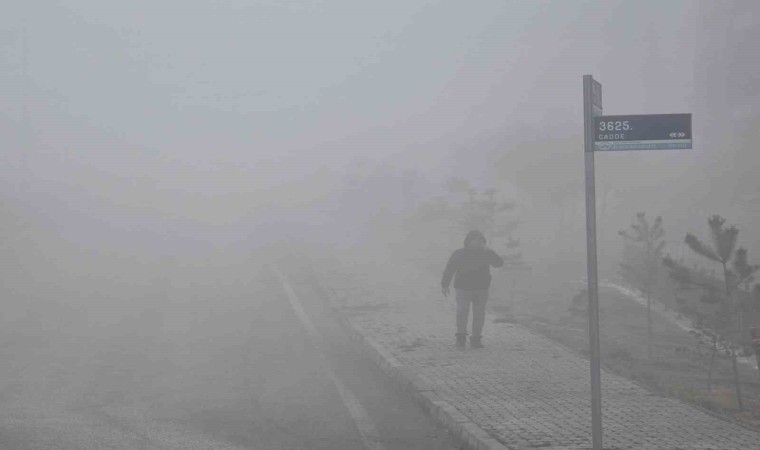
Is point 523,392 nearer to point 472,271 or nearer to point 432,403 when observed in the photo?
point 432,403

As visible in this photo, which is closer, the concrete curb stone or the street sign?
the street sign

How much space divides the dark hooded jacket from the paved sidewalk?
2.71 ft

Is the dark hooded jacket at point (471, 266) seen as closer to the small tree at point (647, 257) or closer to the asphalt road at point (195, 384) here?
the asphalt road at point (195, 384)

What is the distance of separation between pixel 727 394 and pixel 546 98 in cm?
11000

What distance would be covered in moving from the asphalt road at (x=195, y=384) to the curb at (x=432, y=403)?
110 mm

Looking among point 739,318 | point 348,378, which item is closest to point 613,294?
point 739,318

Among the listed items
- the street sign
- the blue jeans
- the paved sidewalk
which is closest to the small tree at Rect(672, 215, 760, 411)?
the paved sidewalk

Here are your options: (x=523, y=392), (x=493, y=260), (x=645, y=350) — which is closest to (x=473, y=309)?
(x=493, y=260)

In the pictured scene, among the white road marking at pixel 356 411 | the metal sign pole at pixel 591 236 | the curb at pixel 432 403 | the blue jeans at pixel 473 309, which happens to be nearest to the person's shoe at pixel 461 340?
the blue jeans at pixel 473 309

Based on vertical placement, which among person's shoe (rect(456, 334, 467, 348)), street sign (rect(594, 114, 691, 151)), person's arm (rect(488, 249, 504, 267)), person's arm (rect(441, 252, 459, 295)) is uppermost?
street sign (rect(594, 114, 691, 151))

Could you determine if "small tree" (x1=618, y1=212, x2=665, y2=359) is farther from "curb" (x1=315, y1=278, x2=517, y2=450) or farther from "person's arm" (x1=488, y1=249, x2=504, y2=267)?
"curb" (x1=315, y1=278, x2=517, y2=450)

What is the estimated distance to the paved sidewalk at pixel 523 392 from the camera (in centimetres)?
718

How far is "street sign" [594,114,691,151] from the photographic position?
20.1 feet

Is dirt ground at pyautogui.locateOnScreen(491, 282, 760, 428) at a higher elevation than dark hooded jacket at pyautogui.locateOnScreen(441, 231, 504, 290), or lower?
lower
